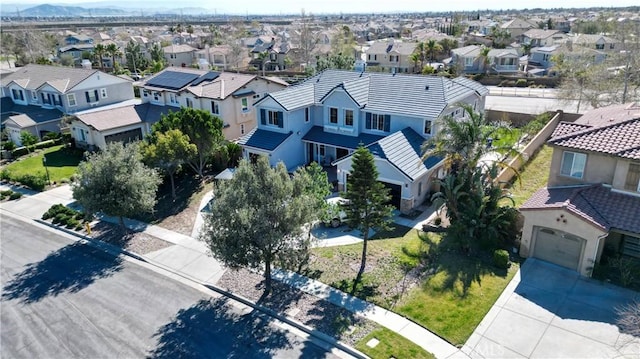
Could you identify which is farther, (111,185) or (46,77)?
(46,77)

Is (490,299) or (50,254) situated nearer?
(490,299)

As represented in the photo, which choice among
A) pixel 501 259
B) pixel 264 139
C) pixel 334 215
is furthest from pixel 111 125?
pixel 501 259

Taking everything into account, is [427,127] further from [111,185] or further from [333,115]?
[111,185]

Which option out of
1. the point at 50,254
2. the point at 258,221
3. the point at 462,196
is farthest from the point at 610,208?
the point at 50,254

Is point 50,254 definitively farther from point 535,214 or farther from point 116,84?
point 116,84

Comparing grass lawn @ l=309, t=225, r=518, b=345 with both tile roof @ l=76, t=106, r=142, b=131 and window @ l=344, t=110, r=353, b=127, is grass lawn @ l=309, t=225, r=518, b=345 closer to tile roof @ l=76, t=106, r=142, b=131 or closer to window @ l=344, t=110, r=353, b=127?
window @ l=344, t=110, r=353, b=127

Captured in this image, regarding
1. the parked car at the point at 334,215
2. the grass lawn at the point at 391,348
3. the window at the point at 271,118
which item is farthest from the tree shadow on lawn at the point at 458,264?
the window at the point at 271,118

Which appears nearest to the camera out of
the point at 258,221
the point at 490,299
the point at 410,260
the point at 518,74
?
the point at 258,221
